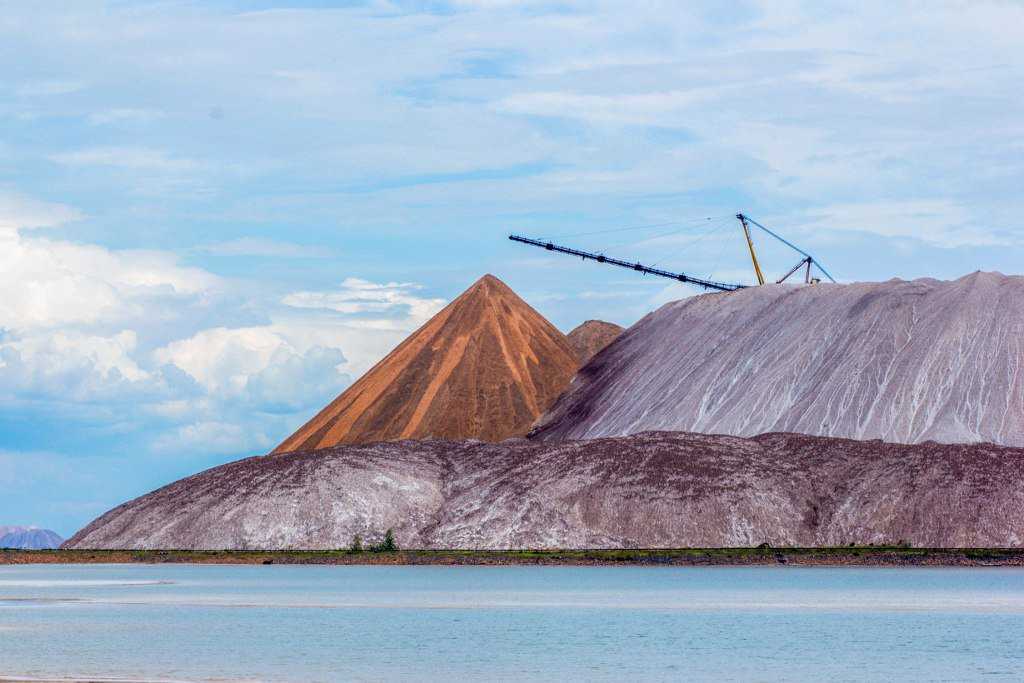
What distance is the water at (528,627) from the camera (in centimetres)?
4041

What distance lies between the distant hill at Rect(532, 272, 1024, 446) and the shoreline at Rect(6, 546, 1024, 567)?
2770 cm

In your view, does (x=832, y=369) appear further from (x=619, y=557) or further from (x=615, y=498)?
(x=619, y=557)

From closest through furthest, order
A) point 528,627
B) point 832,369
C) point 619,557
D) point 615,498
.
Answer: point 528,627, point 619,557, point 615,498, point 832,369

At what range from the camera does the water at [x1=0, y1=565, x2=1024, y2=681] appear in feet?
133

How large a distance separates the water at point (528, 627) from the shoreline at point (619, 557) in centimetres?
936

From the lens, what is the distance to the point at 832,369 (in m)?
148

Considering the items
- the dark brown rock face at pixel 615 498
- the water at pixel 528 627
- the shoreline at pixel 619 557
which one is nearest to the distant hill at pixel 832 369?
the dark brown rock face at pixel 615 498

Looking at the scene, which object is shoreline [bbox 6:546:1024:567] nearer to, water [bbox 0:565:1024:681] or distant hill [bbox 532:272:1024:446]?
water [bbox 0:565:1024:681]

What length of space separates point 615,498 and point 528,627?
6827 cm

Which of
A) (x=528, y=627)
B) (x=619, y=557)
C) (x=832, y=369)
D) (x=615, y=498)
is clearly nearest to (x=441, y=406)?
(x=832, y=369)

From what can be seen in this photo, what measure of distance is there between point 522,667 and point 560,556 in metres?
71.7

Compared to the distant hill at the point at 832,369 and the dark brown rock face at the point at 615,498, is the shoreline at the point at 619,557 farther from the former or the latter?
the distant hill at the point at 832,369

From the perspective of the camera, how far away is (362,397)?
19850 centimetres

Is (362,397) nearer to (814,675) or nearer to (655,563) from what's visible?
(655,563)
